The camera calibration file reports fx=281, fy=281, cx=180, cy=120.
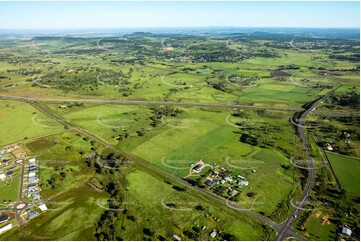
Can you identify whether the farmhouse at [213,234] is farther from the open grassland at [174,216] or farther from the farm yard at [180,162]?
the open grassland at [174,216]

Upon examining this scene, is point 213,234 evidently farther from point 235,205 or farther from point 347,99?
point 347,99

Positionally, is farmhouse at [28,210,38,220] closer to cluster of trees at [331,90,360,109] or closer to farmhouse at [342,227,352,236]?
farmhouse at [342,227,352,236]

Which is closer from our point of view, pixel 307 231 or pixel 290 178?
pixel 307 231

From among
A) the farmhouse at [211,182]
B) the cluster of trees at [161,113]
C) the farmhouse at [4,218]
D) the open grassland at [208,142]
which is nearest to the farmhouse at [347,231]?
the open grassland at [208,142]

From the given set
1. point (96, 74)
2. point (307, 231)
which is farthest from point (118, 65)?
point (307, 231)

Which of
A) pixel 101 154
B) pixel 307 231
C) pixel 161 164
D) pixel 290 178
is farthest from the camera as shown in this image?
pixel 101 154

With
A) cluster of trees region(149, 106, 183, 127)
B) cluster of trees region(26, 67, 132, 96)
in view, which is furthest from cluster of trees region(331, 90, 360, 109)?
cluster of trees region(26, 67, 132, 96)

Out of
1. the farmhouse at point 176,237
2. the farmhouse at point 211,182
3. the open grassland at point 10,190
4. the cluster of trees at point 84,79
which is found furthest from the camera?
the cluster of trees at point 84,79

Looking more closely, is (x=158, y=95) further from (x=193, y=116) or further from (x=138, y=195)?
(x=138, y=195)
